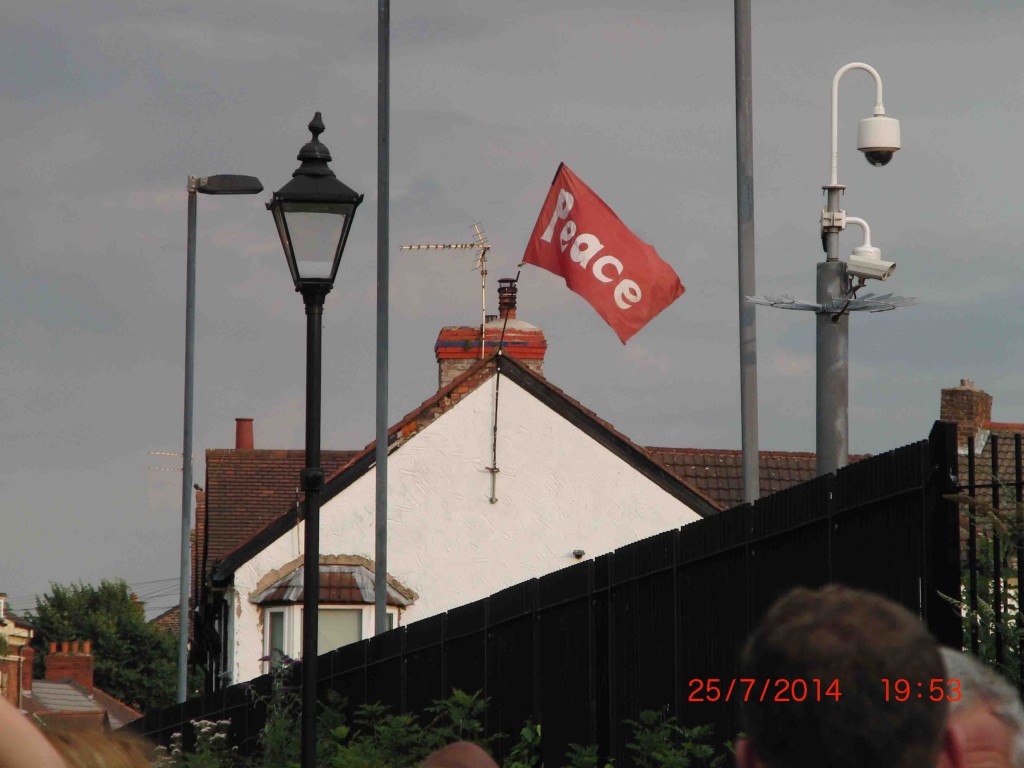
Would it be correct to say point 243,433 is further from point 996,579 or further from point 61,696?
point 996,579

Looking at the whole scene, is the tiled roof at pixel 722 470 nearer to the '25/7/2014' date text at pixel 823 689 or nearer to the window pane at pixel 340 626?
the window pane at pixel 340 626

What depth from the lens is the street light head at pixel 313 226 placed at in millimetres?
10680

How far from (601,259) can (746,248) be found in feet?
12.6

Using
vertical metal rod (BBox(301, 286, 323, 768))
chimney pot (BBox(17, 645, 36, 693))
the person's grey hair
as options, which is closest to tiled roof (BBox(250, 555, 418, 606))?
vertical metal rod (BBox(301, 286, 323, 768))

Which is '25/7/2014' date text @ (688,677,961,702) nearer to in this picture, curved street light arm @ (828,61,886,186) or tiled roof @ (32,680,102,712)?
curved street light arm @ (828,61,886,186)

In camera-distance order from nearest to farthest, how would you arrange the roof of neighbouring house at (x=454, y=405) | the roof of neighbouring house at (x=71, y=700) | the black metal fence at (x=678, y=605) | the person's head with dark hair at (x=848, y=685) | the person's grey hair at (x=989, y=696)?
the person's head with dark hair at (x=848, y=685) < the person's grey hair at (x=989, y=696) < the black metal fence at (x=678, y=605) < the roof of neighbouring house at (x=454, y=405) < the roof of neighbouring house at (x=71, y=700)

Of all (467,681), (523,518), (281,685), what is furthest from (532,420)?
(467,681)

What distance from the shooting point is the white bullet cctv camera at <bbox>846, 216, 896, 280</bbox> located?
14586 millimetres

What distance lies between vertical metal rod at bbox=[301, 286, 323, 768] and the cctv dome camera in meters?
6.50

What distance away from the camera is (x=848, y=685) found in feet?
7.53

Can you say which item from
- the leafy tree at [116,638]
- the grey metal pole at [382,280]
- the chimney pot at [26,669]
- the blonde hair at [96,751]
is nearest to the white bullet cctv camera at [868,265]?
the grey metal pole at [382,280]

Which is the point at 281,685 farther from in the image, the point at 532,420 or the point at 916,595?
the point at 532,420

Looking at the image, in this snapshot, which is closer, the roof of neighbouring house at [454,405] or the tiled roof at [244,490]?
the roof of neighbouring house at [454,405]

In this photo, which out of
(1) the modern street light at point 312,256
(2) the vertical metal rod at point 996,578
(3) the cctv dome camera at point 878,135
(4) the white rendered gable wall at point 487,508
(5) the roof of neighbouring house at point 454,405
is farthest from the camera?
(4) the white rendered gable wall at point 487,508
